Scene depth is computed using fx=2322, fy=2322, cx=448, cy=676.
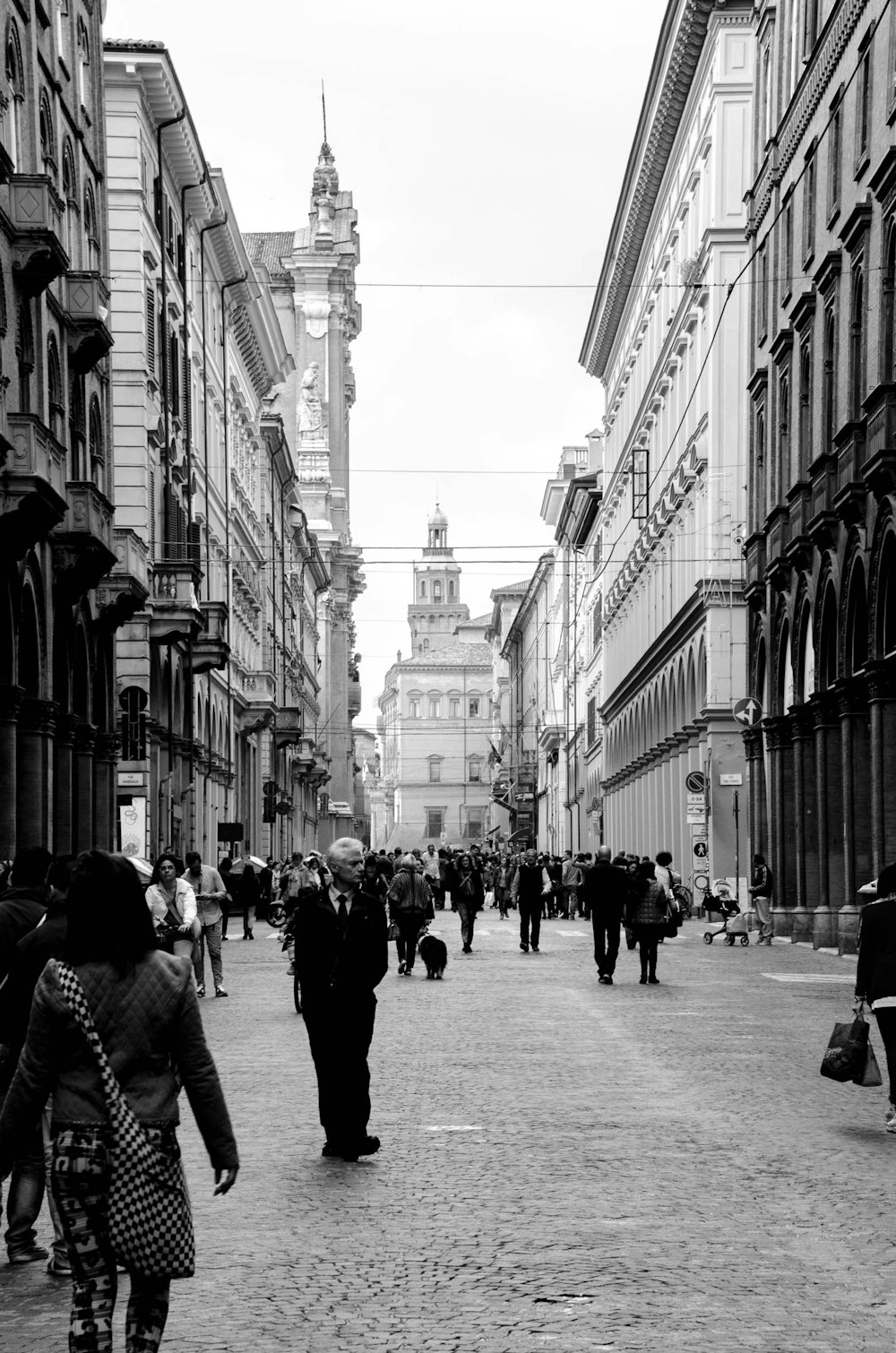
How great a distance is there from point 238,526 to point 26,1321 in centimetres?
6093

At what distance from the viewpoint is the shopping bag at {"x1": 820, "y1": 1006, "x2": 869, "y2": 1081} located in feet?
43.5

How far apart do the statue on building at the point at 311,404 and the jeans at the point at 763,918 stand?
97308 millimetres

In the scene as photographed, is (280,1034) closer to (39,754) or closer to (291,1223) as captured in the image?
(291,1223)

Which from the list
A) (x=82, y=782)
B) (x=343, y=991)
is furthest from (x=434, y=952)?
(x=343, y=991)

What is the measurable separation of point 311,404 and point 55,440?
10253cm

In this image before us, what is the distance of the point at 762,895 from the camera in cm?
4069

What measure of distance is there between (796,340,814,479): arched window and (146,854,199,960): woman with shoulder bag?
19986 millimetres

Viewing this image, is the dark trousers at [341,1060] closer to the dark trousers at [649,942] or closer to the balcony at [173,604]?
the dark trousers at [649,942]

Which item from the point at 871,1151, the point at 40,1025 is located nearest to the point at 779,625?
the point at 871,1151

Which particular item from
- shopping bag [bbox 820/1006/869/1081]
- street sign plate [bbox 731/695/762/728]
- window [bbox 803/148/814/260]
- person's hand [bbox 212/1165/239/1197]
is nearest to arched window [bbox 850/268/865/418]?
window [bbox 803/148/814/260]

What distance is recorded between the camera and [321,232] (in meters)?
138

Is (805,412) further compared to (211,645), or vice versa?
(211,645)

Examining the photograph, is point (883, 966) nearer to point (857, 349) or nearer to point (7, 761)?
point (7, 761)

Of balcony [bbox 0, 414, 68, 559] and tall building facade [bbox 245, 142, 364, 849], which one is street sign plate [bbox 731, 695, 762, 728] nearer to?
balcony [bbox 0, 414, 68, 559]
